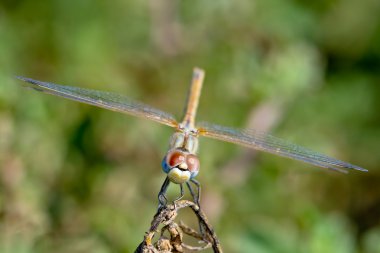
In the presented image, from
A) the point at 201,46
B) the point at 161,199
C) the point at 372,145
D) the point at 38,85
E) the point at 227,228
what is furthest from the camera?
the point at 201,46

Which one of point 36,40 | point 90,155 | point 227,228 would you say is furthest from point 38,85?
point 36,40

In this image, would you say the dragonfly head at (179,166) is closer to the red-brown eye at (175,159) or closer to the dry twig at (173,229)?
the red-brown eye at (175,159)

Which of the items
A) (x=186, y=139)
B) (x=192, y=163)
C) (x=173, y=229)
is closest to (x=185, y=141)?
(x=186, y=139)

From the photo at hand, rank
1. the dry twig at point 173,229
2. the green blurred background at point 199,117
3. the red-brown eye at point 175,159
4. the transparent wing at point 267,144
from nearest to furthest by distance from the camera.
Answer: the dry twig at point 173,229 → the red-brown eye at point 175,159 → the transparent wing at point 267,144 → the green blurred background at point 199,117

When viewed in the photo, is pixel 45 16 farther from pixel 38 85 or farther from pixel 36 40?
pixel 38 85

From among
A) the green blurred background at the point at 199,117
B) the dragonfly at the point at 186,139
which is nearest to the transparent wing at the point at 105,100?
the dragonfly at the point at 186,139

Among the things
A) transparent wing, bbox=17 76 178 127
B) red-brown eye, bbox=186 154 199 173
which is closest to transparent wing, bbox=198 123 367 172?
transparent wing, bbox=17 76 178 127
